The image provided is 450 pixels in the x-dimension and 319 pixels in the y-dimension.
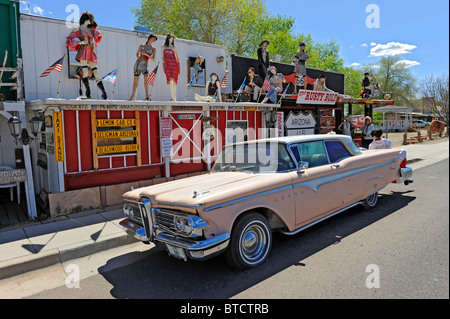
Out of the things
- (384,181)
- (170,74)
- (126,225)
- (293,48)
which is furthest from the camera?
(293,48)

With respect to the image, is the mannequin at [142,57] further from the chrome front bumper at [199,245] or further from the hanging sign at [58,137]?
the chrome front bumper at [199,245]

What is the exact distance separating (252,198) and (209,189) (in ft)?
1.73

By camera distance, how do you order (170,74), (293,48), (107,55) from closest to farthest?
1. (170,74)
2. (107,55)
3. (293,48)

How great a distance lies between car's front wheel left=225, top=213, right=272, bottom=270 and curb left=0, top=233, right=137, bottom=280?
2267 millimetres

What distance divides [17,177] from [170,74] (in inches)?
176

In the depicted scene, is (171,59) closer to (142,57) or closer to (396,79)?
(142,57)

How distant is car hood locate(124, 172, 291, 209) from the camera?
349 centimetres

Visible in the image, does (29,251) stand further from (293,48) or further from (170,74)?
(293,48)

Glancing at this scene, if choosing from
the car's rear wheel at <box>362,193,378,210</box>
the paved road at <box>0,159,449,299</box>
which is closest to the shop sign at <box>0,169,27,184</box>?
the paved road at <box>0,159,449,299</box>

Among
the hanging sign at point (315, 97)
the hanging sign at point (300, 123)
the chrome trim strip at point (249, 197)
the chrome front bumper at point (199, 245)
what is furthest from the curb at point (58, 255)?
the hanging sign at point (300, 123)

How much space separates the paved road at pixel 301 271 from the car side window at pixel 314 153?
111 cm

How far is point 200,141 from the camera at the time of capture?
353 inches

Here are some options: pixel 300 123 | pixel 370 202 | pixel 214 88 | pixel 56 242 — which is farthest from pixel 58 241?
pixel 300 123
